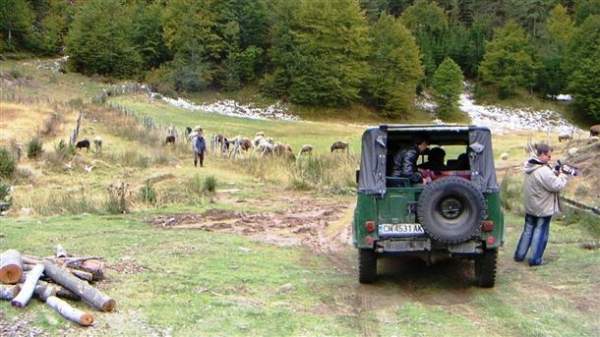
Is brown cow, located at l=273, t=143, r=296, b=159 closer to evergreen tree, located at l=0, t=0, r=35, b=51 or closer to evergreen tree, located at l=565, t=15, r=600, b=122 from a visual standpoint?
evergreen tree, located at l=565, t=15, r=600, b=122

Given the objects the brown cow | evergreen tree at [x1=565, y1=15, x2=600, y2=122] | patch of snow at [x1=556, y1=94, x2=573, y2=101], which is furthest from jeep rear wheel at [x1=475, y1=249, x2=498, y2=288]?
patch of snow at [x1=556, y1=94, x2=573, y2=101]

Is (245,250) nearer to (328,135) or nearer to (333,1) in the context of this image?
(328,135)

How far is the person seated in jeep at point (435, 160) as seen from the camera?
11000 millimetres

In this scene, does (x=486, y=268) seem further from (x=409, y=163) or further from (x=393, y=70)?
(x=393, y=70)

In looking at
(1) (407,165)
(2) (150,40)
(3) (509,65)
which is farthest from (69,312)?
(3) (509,65)

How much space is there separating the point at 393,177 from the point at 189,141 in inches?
894

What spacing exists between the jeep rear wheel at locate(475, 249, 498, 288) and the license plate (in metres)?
0.89

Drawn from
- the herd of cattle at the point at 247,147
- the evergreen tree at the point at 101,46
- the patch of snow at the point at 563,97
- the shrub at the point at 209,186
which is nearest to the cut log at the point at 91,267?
the shrub at the point at 209,186

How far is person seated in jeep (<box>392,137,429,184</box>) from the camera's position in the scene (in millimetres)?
10070

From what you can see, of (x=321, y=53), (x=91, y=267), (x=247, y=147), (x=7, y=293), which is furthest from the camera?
(x=321, y=53)

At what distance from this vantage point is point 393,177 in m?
10.1

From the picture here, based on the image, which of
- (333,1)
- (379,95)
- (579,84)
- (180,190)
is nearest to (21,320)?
(180,190)

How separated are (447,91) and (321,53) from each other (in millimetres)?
13778

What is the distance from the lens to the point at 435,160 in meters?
11.1
